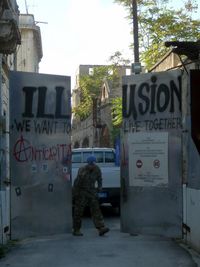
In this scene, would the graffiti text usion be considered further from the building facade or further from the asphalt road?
the building facade

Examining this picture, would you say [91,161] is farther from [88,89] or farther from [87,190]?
[88,89]

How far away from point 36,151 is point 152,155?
218cm

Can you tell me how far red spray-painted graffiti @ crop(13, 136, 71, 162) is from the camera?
11.2 m

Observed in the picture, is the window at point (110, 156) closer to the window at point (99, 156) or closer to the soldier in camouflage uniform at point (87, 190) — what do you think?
the window at point (99, 156)

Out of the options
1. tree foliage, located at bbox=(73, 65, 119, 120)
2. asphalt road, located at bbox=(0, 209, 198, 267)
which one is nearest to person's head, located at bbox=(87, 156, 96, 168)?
asphalt road, located at bbox=(0, 209, 198, 267)

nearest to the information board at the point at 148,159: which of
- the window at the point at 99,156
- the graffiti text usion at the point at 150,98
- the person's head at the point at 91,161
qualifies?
the graffiti text usion at the point at 150,98

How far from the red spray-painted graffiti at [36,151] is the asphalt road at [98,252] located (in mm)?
1555

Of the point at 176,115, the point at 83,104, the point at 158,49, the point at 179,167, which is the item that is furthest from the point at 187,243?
the point at 83,104

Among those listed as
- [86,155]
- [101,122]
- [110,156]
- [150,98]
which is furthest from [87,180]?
[101,122]

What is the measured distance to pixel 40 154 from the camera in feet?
37.2

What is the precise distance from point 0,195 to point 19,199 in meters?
1.01

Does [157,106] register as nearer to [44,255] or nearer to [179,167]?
[179,167]

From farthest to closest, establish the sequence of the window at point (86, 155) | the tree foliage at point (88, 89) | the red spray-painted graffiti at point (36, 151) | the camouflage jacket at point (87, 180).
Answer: the tree foliage at point (88, 89) → the window at point (86, 155) → the camouflage jacket at point (87, 180) → the red spray-painted graffiti at point (36, 151)

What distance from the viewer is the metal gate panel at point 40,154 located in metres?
11.2
